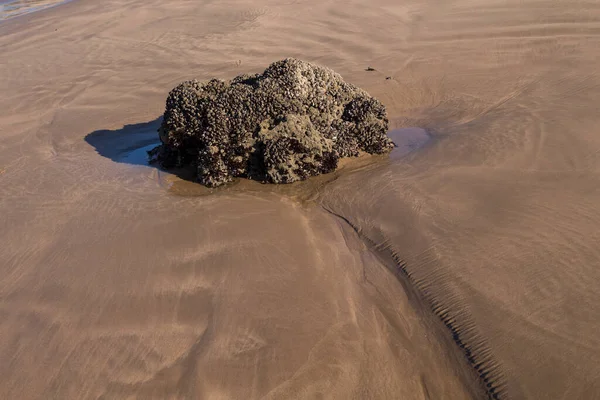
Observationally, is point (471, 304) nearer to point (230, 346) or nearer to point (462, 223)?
point (462, 223)

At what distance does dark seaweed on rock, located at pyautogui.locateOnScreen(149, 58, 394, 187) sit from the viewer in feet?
17.9

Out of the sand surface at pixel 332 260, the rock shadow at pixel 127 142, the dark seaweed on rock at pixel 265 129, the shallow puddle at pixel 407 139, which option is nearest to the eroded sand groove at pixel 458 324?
the sand surface at pixel 332 260

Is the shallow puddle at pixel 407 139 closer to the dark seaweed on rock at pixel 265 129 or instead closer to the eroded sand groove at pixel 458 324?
the dark seaweed on rock at pixel 265 129

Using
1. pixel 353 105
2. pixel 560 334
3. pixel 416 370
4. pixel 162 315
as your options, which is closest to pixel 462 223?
pixel 560 334

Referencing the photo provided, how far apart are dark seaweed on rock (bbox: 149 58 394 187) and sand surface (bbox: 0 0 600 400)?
0.25m

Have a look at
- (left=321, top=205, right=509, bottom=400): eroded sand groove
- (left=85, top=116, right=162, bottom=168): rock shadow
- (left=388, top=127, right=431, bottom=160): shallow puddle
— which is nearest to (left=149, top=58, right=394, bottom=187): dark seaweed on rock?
(left=388, top=127, right=431, bottom=160): shallow puddle

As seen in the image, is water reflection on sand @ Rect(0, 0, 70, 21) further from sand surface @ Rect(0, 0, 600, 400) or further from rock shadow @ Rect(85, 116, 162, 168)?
rock shadow @ Rect(85, 116, 162, 168)

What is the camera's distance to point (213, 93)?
5.72m

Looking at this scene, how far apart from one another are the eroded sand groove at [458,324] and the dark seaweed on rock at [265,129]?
1.43 meters

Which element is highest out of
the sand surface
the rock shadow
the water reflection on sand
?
the sand surface

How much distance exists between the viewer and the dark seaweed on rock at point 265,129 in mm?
5453

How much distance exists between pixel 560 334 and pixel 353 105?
364 cm

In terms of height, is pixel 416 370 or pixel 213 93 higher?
pixel 213 93

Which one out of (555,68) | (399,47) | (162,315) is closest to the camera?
(162,315)
